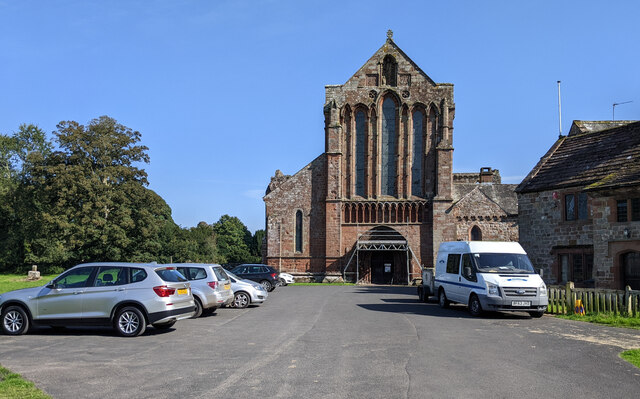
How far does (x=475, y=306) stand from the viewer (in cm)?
1752

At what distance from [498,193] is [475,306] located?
A: 36.6m

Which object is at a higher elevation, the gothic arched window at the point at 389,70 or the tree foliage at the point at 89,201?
the gothic arched window at the point at 389,70

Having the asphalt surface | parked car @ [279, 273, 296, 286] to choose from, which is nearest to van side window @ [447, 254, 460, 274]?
the asphalt surface

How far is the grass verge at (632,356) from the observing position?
9.64 m

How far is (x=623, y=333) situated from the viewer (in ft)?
44.1

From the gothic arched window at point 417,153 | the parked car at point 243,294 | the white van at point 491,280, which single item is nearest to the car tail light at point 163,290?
the parked car at point 243,294

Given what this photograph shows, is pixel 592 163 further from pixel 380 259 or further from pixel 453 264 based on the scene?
pixel 380 259

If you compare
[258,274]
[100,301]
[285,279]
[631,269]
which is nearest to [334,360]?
[100,301]

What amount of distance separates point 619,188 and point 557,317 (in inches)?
265

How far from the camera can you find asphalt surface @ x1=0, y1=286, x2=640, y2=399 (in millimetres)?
7559

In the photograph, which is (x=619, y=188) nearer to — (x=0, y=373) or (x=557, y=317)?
(x=557, y=317)

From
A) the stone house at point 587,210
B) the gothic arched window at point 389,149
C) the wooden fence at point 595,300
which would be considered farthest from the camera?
the gothic arched window at point 389,149

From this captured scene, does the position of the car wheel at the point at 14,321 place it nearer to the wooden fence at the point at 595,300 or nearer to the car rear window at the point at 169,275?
the car rear window at the point at 169,275

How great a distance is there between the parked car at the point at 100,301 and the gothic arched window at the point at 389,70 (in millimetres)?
37788
